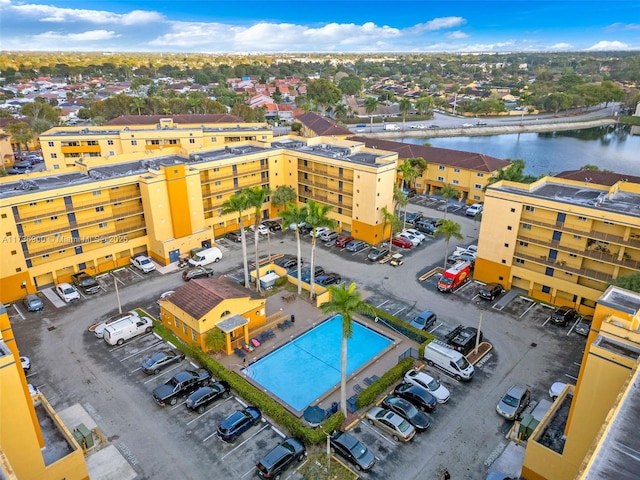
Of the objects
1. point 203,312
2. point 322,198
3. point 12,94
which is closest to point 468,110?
point 322,198

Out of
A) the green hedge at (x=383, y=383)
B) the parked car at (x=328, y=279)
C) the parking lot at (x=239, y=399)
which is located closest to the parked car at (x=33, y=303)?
the parking lot at (x=239, y=399)

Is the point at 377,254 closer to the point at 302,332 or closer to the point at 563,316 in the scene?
the point at 302,332

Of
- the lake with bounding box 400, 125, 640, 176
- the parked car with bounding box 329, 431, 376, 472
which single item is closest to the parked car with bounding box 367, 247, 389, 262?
the parked car with bounding box 329, 431, 376, 472

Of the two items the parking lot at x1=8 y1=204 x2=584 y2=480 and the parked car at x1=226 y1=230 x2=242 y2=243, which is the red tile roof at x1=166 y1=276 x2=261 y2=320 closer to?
the parking lot at x1=8 y1=204 x2=584 y2=480

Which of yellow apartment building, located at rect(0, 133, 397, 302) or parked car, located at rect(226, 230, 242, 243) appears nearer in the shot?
yellow apartment building, located at rect(0, 133, 397, 302)

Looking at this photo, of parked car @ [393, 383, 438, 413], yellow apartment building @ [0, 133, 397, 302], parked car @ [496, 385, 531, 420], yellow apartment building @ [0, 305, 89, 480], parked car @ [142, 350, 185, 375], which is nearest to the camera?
yellow apartment building @ [0, 305, 89, 480]

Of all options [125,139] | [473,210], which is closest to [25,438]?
[473,210]
